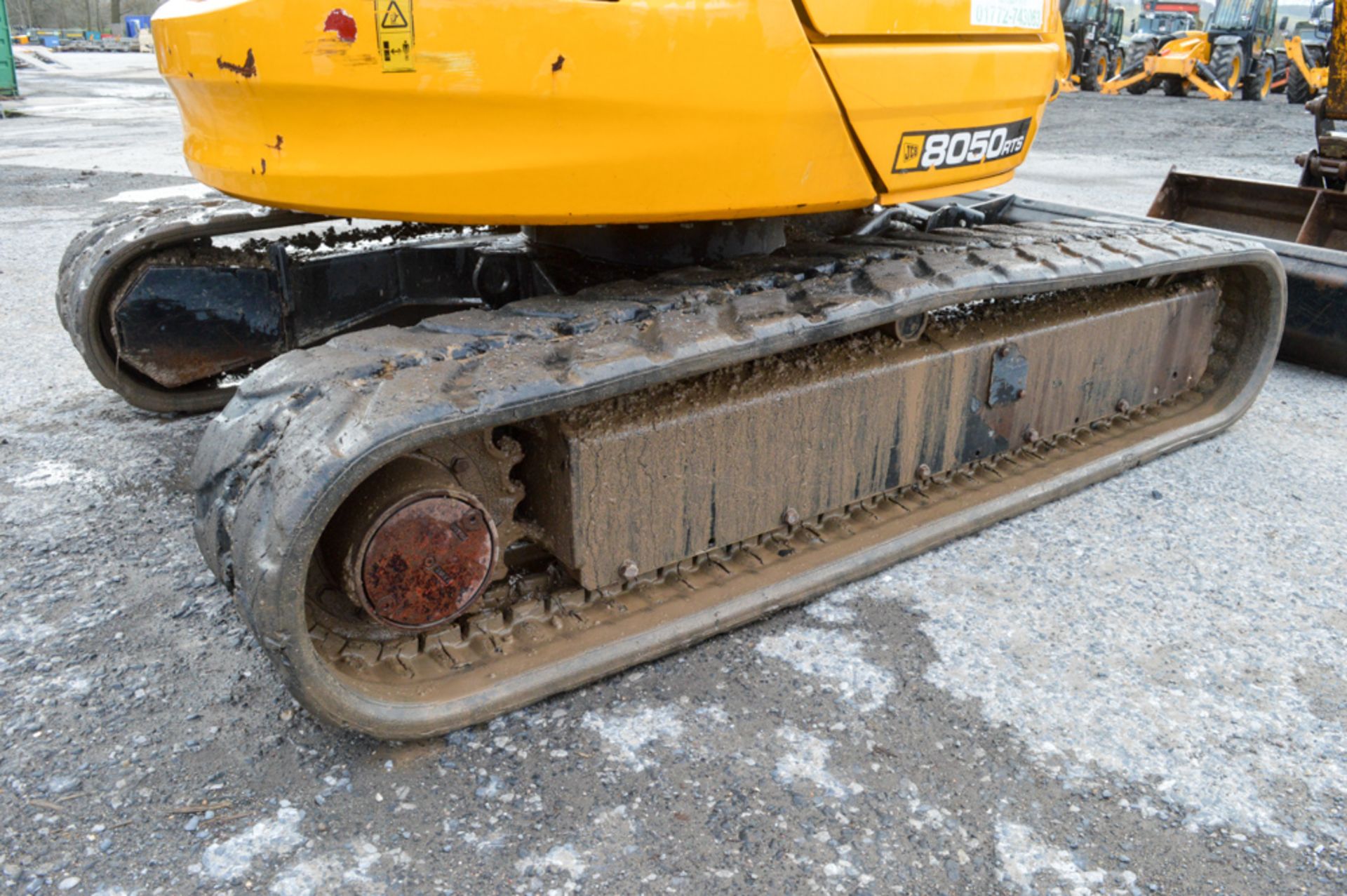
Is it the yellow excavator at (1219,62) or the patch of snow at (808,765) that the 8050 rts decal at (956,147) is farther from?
the yellow excavator at (1219,62)

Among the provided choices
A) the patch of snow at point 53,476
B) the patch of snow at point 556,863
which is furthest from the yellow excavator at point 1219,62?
the patch of snow at point 556,863

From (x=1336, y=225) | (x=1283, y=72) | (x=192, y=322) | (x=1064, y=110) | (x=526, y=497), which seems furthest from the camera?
(x=1283, y=72)

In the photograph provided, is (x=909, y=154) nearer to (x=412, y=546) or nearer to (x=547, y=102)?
(x=547, y=102)

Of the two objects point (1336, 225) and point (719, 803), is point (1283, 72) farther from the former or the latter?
point (719, 803)

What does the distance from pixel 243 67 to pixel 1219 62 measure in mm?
22602

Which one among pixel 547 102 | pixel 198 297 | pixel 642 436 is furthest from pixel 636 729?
pixel 198 297

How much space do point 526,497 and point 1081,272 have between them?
1.56 meters

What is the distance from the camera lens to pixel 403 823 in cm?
185

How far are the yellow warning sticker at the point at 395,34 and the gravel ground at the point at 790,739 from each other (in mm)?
1274

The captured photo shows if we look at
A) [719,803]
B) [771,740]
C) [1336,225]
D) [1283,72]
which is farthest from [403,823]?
[1283,72]

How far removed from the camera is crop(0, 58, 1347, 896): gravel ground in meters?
1.77

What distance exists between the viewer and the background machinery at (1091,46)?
20.8 meters

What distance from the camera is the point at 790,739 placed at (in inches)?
81.4

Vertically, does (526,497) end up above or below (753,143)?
below
